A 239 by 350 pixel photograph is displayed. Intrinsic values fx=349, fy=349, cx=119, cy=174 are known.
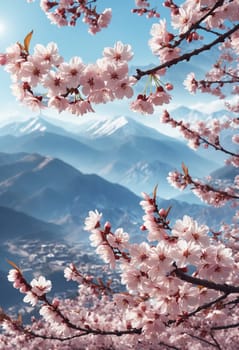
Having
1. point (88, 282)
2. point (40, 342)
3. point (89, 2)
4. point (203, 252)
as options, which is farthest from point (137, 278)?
point (40, 342)

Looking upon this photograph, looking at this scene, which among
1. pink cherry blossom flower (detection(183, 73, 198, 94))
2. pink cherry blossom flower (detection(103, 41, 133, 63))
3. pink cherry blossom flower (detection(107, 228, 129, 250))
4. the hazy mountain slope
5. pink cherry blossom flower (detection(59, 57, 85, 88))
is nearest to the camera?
→ pink cherry blossom flower (detection(59, 57, 85, 88))

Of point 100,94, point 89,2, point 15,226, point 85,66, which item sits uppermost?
point 89,2

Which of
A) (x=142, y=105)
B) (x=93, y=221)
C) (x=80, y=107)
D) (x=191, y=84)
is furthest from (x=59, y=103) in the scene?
(x=191, y=84)

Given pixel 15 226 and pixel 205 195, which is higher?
pixel 205 195

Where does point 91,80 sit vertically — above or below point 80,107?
above

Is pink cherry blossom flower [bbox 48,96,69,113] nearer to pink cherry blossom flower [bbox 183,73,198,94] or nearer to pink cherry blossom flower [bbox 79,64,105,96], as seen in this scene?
pink cherry blossom flower [bbox 79,64,105,96]

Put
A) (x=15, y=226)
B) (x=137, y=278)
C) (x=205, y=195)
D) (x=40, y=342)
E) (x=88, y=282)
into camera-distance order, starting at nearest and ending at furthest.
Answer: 1. (x=137, y=278)
2. (x=88, y=282)
3. (x=40, y=342)
4. (x=205, y=195)
5. (x=15, y=226)

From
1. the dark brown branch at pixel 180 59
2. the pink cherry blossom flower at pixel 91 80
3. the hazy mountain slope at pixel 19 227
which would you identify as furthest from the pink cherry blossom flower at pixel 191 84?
the hazy mountain slope at pixel 19 227

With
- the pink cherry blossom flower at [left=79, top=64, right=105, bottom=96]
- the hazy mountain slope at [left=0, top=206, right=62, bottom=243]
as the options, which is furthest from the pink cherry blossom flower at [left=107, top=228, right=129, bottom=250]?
the hazy mountain slope at [left=0, top=206, right=62, bottom=243]

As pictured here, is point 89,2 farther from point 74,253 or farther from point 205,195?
point 74,253

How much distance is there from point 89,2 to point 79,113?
241 cm

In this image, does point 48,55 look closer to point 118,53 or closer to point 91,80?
point 91,80

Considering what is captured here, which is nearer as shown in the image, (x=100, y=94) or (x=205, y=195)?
(x=100, y=94)

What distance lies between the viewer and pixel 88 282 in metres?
5.45
